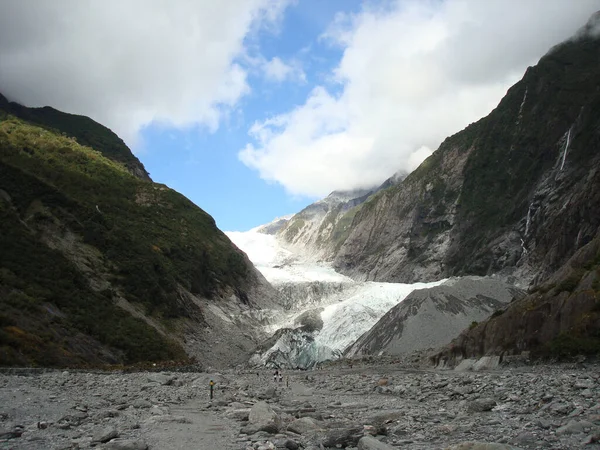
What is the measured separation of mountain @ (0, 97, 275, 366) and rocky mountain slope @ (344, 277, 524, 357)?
22251mm

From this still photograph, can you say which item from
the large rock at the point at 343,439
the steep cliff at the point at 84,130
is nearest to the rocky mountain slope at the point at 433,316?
the large rock at the point at 343,439

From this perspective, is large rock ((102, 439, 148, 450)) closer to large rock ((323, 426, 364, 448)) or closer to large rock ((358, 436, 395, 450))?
large rock ((323, 426, 364, 448))

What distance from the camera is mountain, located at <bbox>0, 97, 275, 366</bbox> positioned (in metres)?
41.3

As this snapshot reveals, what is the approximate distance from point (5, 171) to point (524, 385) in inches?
2849

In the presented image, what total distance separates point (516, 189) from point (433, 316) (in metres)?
56.2

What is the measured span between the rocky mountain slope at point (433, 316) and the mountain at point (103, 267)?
876 inches

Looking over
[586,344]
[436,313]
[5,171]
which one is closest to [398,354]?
[436,313]

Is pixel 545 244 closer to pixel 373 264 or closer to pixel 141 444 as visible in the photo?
pixel 373 264

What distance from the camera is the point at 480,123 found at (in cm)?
13388

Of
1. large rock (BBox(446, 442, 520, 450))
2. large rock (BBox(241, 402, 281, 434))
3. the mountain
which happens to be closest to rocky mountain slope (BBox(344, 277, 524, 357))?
the mountain

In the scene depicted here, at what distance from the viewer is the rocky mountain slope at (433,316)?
195ft

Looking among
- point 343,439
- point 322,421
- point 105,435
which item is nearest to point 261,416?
point 322,421

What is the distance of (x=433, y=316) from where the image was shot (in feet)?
204

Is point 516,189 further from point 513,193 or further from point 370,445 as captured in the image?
point 370,445
